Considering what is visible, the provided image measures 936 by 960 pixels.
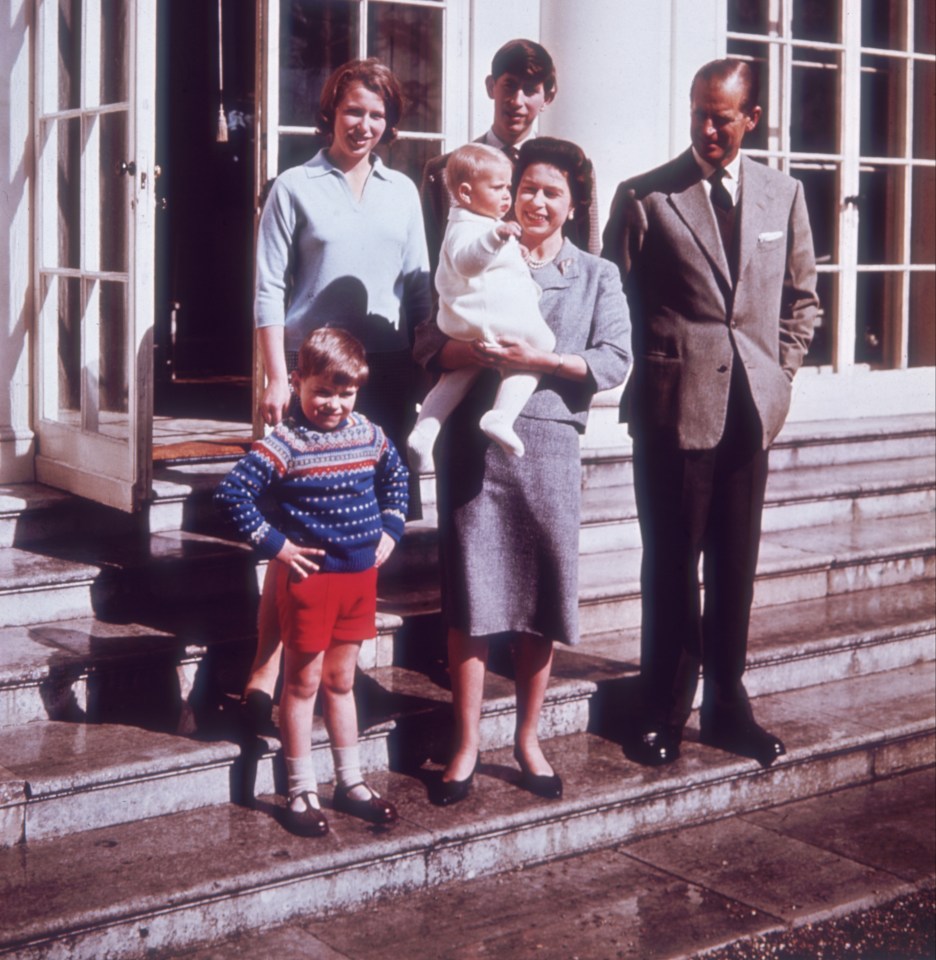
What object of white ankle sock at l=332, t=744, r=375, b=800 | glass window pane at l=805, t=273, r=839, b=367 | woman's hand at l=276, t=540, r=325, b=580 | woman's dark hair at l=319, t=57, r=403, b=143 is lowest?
white ankle sock at l=332, t=744, r=375, b=800

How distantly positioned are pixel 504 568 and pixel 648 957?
3.22 feet

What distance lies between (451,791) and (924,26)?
5166 millimetres

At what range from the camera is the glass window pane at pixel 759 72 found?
22.5 ft

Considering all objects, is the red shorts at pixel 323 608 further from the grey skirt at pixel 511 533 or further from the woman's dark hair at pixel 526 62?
the woman's dark hair at pixel 526 62

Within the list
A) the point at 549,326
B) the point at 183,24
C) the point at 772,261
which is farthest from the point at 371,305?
the point at 183,24

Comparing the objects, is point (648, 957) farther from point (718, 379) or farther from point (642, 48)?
point (642, 48)

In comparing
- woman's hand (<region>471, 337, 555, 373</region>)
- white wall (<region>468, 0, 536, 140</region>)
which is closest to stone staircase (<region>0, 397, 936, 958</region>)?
woman's hand (<region>471, 337, 555, 373</region>)

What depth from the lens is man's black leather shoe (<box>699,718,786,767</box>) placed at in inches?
169

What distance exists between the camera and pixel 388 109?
12.6ft

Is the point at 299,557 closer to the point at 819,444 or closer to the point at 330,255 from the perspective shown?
the point at 330,255

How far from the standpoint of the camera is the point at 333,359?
3457mm

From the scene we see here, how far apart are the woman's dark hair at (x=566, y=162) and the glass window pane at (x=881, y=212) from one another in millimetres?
3921

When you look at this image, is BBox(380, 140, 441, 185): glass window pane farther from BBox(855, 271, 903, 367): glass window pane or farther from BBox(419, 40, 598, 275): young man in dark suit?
BBox(855, 271, 903, 367): glass window pane

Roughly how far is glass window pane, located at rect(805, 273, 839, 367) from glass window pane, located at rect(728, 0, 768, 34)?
1.19 meters
